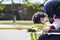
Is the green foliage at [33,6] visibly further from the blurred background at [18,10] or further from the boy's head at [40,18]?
the boy's head at [40,18]

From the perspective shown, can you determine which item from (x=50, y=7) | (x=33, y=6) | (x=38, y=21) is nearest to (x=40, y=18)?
(x=38, y=21)

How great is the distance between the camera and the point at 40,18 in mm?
1813

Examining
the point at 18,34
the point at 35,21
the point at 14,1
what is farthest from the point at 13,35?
the point at 35,21

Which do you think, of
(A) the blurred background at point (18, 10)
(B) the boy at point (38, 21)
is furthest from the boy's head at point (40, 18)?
(A) the blurred background at point (18, 10)

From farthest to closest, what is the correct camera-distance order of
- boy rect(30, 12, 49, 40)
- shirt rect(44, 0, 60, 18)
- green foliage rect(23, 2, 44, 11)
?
green foliage rect(23, 2, 44, 11), shirt rect(44, 0, 60, 18), boy rect(30, 12, 49, 40)

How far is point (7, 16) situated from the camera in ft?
11.4

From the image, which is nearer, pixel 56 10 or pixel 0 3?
pixel 56 10

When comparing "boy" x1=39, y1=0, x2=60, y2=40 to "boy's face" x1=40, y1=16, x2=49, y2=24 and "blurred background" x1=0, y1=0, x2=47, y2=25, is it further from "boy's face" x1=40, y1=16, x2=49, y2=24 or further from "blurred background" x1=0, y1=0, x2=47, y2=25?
"blurred background" x1=0, y1=0, x2=47, y2=25

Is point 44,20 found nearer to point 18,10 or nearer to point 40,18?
point 40,18

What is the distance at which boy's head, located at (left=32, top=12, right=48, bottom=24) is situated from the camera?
1.81 m

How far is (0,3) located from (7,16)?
283 mm

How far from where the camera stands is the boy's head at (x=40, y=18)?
1809 millimetres

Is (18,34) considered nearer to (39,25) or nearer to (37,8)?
(37,8)

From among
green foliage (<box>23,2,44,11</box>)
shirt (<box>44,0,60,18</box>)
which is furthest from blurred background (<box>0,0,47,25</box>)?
A: shirt (<box>44,0,60,18</box>)
